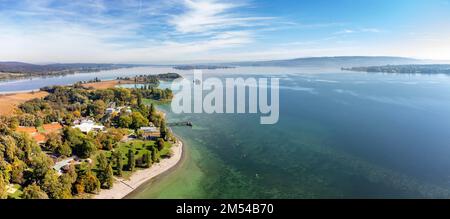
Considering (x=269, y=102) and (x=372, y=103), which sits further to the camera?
(x=269, y=102)

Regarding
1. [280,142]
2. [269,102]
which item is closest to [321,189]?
[280,142]

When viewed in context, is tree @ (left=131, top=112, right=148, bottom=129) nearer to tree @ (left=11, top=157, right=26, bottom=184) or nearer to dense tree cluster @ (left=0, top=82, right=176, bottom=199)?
dense tree cluster @ (left=0, top=82, right=176, bottom=199)

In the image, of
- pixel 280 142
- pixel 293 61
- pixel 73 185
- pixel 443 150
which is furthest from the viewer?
pixel 293 61

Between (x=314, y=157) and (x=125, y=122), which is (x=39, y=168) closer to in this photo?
(x=125, y=122)

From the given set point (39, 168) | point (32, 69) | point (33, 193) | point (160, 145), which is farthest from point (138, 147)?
point (32, 69)

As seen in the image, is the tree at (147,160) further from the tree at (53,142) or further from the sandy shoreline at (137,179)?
the tree at (53,142)
